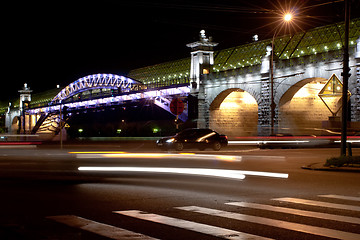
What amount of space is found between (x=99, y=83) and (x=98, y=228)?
104 m

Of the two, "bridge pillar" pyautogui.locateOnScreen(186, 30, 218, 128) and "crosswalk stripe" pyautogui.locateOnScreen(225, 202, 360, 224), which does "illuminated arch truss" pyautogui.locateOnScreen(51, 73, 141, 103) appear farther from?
"crosswalk stripe" pyautogui.locateOnScreen(225, 202, 360, 224)

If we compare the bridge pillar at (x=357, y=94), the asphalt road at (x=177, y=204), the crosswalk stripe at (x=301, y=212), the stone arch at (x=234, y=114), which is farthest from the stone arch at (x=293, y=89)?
the crosswalk stripe at (x=301, y=212)

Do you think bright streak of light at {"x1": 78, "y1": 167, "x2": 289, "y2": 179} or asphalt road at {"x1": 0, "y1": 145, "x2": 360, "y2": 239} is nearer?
asphalt road at {"x1": 0, "y1": 145, "x2": 360, "y2": 239}

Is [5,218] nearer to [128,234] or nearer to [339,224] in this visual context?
[128,234]

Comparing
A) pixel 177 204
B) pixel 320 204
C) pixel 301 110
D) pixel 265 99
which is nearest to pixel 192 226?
pixel 177 204

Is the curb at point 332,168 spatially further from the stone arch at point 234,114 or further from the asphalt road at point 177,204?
the stone arch at point 234,114

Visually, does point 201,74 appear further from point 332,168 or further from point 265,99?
point 332,168

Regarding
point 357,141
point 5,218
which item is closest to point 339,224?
point 5,218

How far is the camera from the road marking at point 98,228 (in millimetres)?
7109

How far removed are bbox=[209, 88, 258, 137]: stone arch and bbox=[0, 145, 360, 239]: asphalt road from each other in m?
45.1

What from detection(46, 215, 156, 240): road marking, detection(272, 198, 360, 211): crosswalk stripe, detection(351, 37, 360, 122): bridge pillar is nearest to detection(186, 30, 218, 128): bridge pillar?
detection(351, 37, 360, 122): bridge pillar

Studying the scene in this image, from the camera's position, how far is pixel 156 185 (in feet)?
44.5

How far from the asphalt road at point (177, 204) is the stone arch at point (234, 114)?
4508 cm

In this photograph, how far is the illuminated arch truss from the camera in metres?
94.6
